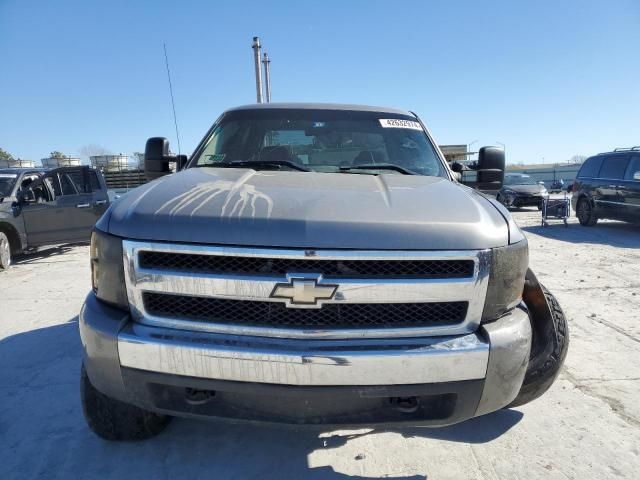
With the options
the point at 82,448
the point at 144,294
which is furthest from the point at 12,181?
the point at 144,294

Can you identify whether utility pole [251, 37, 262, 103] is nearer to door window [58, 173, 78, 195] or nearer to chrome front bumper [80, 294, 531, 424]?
door window [58, 173, 78, 195]

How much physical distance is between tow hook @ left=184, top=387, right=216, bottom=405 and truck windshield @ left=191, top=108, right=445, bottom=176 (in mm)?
1541

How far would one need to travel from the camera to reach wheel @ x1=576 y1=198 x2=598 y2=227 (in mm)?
10920

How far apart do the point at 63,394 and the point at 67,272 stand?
15.0 feet

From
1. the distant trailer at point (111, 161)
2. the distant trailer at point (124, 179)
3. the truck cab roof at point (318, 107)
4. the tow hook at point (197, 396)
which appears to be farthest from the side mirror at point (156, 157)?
the distant trailer at point (111, 161)

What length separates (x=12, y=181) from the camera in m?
7.75

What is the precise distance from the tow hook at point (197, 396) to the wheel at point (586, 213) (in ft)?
39.2

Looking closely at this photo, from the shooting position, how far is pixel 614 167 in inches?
407

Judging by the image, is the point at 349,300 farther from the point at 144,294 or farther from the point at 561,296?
the point at 561,296

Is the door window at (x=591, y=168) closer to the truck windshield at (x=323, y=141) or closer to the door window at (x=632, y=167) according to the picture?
the door window at (x=632, y=167)

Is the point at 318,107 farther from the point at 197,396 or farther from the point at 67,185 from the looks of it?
the point at 67,185

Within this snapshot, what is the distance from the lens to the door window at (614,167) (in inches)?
395

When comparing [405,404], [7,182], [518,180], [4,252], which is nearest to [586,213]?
[518,180]

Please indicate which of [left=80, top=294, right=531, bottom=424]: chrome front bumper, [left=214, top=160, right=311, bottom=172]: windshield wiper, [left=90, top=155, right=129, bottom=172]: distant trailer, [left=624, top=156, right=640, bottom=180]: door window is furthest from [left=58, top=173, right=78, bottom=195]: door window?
[left=624, top=156, right=640, bottom=180]: door window
